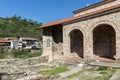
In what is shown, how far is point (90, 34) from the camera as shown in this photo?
43.5 ft

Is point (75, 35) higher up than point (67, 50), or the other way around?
point (75, 35)

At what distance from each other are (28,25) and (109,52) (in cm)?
6623

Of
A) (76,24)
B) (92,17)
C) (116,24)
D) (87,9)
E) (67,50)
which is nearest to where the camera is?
(116,24)

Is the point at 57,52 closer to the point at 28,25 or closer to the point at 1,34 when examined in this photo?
the point at 1,34

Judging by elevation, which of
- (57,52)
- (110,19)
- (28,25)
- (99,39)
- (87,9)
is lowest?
(57,52)

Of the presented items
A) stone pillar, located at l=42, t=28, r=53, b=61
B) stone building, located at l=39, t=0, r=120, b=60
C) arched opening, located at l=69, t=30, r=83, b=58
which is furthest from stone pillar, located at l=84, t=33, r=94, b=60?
stone pillar, located at l=42, t=28, r=53, b=61

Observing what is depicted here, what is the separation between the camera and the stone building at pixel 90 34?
1186 centimetres

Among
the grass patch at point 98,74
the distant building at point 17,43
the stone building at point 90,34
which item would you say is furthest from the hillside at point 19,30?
the grass patch at point 98,74

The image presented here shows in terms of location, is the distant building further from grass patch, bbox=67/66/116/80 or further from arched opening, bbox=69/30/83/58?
grass patch, bbox=67/66/116/80

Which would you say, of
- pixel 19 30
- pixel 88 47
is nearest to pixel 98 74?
pixel 88 47

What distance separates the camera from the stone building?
11.9 m

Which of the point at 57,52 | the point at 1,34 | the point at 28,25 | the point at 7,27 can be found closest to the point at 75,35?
the point at 57,52

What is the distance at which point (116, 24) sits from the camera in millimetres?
11492

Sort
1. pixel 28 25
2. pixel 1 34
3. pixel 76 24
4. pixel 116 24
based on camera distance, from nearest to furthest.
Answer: pixel 116 24 < pixel 76 24 < pixel 1 34 < pixel 28 25
